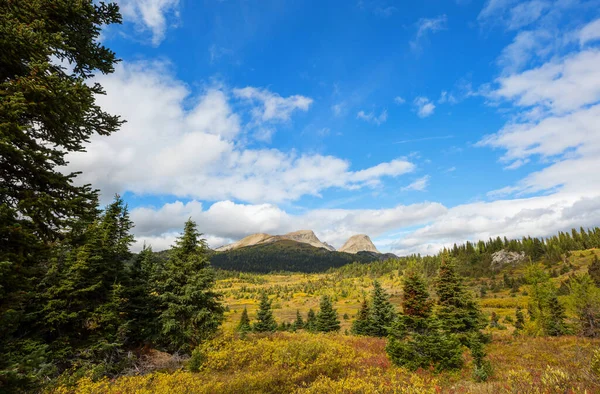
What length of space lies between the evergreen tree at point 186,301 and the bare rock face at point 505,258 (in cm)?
16274

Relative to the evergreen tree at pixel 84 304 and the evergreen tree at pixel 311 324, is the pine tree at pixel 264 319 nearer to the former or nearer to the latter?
the evergreen tree at pixel 311 324

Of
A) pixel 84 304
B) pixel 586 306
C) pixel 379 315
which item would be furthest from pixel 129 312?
pixel 586 306

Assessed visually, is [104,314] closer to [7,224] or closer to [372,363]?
[7,224]

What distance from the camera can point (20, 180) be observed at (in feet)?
19.9

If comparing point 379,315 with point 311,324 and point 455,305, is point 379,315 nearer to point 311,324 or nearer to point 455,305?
point 455,305

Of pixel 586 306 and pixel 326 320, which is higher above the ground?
pixel 586 306

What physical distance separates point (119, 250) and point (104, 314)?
177 inches

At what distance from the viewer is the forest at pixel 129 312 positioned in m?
5.66

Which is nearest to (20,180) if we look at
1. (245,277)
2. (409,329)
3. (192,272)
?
(192,272)

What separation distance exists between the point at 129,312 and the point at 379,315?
82.3ft

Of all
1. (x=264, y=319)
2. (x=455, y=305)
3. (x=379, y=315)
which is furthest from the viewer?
(x=264, y=319)

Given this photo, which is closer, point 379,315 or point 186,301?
point 186,301

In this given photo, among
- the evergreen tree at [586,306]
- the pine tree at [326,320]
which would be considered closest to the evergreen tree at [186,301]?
the pine tree at [326,320]

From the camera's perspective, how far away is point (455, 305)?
76.1 ft
